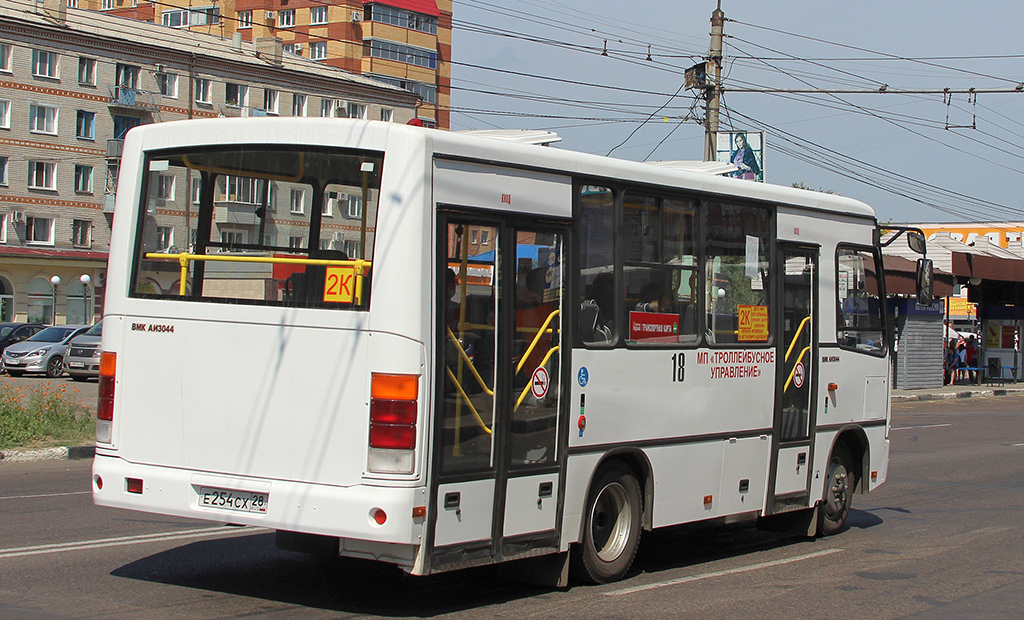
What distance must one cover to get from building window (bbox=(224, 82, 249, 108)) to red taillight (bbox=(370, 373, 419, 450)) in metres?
61.2

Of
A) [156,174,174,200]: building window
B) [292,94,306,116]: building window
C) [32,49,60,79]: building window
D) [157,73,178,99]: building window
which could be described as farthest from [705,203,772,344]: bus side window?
[292,94,306,116]: building window

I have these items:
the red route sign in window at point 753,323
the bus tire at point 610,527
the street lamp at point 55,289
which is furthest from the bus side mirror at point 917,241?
the street lamp at point 55,289

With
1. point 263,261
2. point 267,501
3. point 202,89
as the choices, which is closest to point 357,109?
point 202,89

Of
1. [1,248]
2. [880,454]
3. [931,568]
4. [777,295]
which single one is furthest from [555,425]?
[1,248]

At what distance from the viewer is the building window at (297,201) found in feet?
24.8

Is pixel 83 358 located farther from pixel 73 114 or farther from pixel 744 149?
pixel 73 114

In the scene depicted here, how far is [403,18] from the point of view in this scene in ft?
275

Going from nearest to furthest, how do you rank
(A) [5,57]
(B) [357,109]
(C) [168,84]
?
1. (A) [5,57]
2. (C) [168,84]
3. (B) [357,109]

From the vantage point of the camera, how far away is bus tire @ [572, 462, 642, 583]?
27.1 feet

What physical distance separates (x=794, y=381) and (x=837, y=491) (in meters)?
1.55

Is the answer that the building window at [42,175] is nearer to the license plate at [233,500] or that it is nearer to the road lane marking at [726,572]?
the road lane marking at [726,572]

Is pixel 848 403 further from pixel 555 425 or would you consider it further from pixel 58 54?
pixel 58 54

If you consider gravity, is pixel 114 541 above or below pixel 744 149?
below

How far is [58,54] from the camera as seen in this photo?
194 ft
